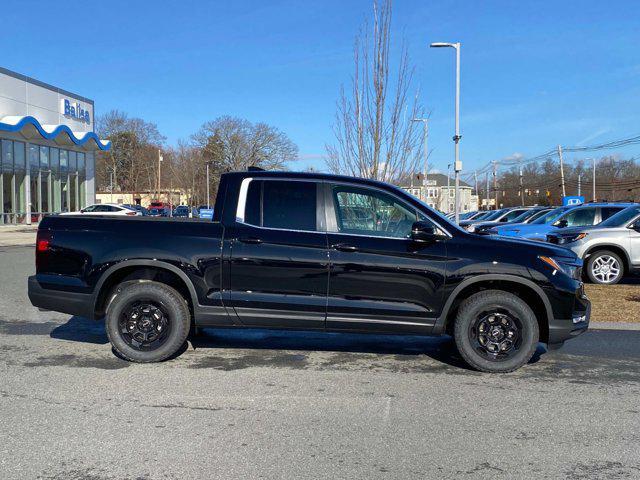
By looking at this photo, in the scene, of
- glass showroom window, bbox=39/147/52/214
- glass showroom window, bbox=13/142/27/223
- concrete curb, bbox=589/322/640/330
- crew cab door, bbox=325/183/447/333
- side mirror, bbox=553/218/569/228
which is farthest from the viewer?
glass showroom window, bbox=39/147/52/214

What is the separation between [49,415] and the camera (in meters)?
4.42

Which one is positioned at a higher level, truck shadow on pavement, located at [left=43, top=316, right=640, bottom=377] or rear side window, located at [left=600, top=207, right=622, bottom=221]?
rear side window, located at [left=600, top=207, right=622, bottom=221]

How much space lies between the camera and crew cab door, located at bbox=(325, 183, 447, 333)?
18.0ft

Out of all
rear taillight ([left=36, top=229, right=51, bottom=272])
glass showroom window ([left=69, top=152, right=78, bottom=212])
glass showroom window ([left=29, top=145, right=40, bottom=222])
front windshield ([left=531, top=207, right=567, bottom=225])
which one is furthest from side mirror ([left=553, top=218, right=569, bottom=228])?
glass showroom window ([left=69, top=152, right=78, bottom=212])

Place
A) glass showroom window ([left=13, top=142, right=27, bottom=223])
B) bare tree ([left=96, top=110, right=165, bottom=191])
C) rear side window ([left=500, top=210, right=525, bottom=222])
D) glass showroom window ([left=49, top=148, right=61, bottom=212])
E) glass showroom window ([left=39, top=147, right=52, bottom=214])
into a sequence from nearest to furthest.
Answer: rear side window ([left=500, top=210, right=525, bottom=222]) < glass showroom window ([left=13, top=142, right=27, bottom=223]) < glass showroom window ([left=39, top=147, right=52, bottom=214]) < glass showroom window ([left=49, top=148, right=61, bottom=212]) < bare tree ([left=96, top=110, right=165, bottom=191])

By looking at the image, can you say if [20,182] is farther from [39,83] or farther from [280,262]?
[280,262]

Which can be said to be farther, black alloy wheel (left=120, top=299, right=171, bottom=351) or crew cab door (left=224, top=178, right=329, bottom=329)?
black alloy wheel (left=120, top=299, right=171, bottom=351)

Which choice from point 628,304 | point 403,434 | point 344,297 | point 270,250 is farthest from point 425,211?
point 628,304

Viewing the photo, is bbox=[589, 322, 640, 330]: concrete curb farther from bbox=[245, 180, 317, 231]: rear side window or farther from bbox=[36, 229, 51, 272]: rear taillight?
bbox=[36, 229, 51, 272]: rear taillight

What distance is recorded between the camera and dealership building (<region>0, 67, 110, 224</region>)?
34.2 metres

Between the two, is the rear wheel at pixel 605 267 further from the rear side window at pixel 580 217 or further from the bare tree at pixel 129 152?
the bare tree at pixel 129 152

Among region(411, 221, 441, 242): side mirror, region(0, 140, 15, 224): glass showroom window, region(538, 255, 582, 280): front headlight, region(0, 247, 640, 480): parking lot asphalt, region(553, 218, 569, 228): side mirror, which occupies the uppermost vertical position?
region(0, 140, 15, 224): glass showroom window

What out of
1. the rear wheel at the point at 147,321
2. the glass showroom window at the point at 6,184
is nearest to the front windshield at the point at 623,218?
the rear wheel at the point at 147,321

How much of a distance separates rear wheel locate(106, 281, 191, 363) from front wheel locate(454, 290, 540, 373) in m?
2.83
